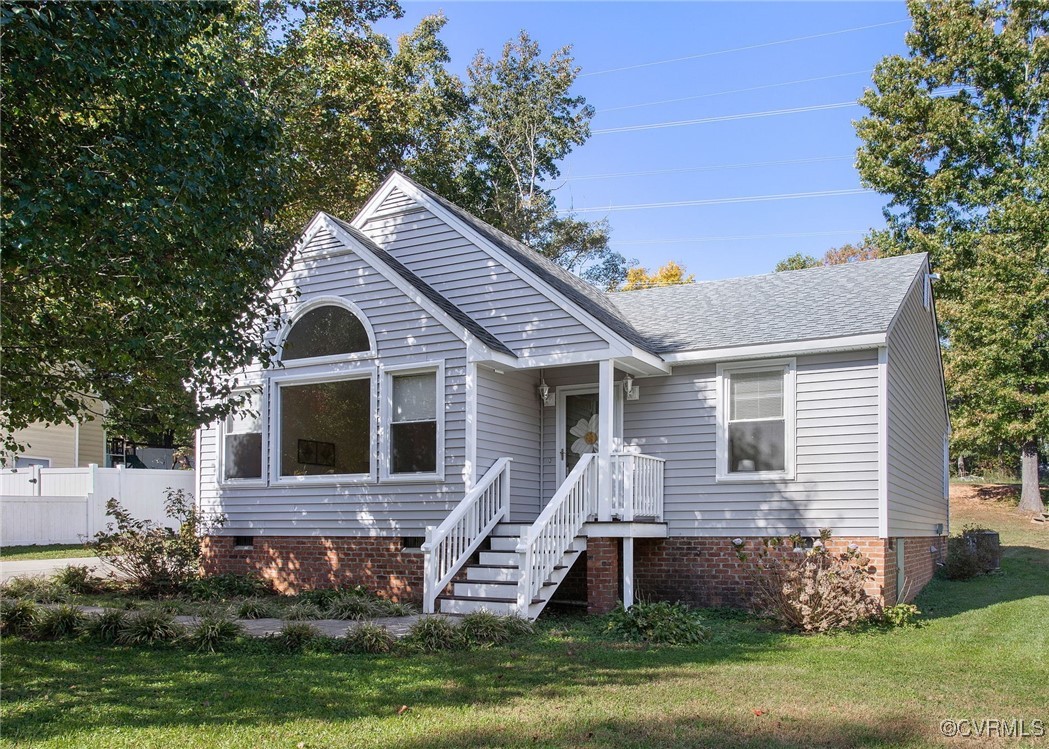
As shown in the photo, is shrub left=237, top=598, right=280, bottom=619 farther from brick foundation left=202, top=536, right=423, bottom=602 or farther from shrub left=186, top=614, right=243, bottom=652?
brick foundation left=202, top=536, right=423, bottom=602

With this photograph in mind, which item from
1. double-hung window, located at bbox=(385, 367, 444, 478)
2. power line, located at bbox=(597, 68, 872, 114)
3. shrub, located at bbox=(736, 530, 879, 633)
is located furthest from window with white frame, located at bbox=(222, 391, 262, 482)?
power line, located at bbox=(597, 68, 872, 114)

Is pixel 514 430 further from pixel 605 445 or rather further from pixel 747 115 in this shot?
pixel 747 115

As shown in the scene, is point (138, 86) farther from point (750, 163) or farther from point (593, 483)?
point (750, 163)

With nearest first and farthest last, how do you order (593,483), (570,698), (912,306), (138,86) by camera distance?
(570,698), (138,86), (593,483), (912,306)

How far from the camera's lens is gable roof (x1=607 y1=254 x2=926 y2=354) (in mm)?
12680

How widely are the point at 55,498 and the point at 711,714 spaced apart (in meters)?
20.1

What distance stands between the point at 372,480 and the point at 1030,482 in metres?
26.4

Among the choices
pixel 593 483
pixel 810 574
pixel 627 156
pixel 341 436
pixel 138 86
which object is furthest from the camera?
pixel 627 156

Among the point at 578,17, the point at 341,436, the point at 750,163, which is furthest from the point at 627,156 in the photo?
the point at 341,436

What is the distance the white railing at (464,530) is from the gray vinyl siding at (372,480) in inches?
18.8

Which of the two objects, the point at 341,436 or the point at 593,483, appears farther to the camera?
the point at 341,436

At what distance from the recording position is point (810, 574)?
435 inches

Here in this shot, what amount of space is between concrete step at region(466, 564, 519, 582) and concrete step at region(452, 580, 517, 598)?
39 mm

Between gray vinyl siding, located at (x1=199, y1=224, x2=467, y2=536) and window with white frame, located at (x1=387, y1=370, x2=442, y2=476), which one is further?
window with white frame, located at (x1=387, y1=370, x2=442, y2=476)
